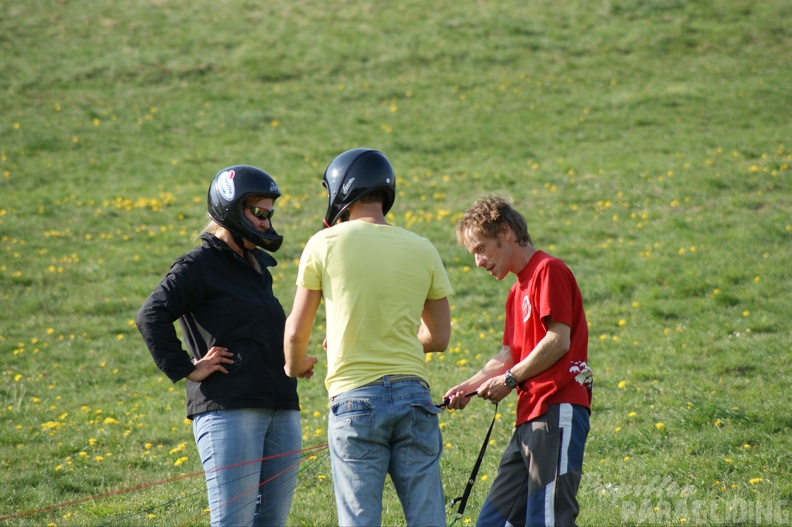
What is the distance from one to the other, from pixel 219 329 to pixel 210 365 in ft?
0.65

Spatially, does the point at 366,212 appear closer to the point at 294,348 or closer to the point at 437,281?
the point at 437,281

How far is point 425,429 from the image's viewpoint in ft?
11.8

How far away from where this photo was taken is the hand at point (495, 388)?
4.12m

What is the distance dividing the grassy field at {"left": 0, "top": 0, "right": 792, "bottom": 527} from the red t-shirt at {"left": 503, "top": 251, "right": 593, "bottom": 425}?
1638 millimetres

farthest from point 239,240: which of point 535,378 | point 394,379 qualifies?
point 535,378

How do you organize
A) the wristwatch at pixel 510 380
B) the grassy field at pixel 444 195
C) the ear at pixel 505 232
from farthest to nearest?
the grassy field at pixel 444 195, the ear at pixel 505 232, the wristwatch at pixel 510 380

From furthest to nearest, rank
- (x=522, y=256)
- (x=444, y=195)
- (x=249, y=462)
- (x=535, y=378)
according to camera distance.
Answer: (x=444, y=195) < (x=522, y=256) < (x=535, y=378) < (x=249, y=462)

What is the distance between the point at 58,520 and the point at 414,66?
17483mm

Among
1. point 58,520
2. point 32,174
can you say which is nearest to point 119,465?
point 58,520

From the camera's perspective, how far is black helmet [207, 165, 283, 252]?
14.3ft

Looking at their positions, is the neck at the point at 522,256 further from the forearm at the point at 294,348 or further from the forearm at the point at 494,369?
the forearm at the point at 294,348

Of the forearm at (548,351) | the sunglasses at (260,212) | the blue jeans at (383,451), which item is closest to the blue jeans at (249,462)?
the blue jeans at (383,451)

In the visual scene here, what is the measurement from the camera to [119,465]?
7082 millimetres

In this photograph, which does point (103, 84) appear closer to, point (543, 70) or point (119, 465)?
point (543, 70)
